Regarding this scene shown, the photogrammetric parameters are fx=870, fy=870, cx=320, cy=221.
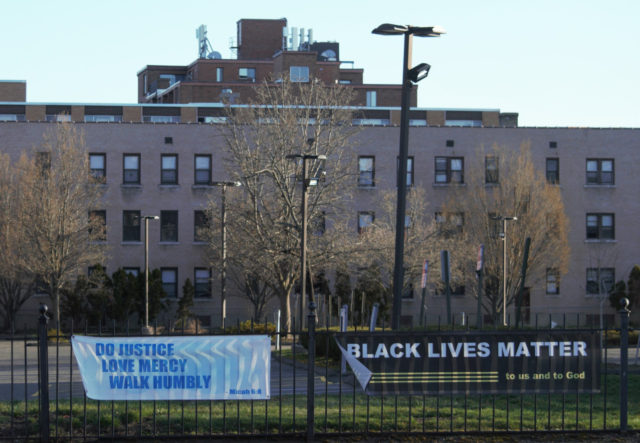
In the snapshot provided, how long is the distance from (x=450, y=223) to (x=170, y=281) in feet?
56.2

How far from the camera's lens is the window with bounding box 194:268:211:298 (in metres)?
52.7

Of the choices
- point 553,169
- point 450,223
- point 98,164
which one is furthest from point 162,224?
point 553,169

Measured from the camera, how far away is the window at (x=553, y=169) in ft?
179

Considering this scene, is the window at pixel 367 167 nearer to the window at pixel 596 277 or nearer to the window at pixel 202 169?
the window at pixel 202 169

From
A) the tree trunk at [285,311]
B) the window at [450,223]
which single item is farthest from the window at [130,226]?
the window at [450,223]

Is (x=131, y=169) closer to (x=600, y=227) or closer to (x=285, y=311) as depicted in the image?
(x=285, y=311)

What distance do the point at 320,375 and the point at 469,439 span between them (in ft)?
30.1

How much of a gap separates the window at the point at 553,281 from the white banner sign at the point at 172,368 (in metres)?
44.4

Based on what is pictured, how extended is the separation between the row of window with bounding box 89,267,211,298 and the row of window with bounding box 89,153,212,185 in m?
5.30

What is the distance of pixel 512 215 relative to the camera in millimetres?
49812

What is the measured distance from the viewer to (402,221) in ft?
48.9

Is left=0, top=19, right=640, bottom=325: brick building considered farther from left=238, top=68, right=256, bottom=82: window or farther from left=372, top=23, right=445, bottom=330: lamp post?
left=238, top=68, right=256, bottom=82: window

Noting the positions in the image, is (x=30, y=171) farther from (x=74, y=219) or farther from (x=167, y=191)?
(x=167, y=191)

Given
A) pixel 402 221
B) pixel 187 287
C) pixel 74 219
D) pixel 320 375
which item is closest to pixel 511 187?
pixel 187 287
